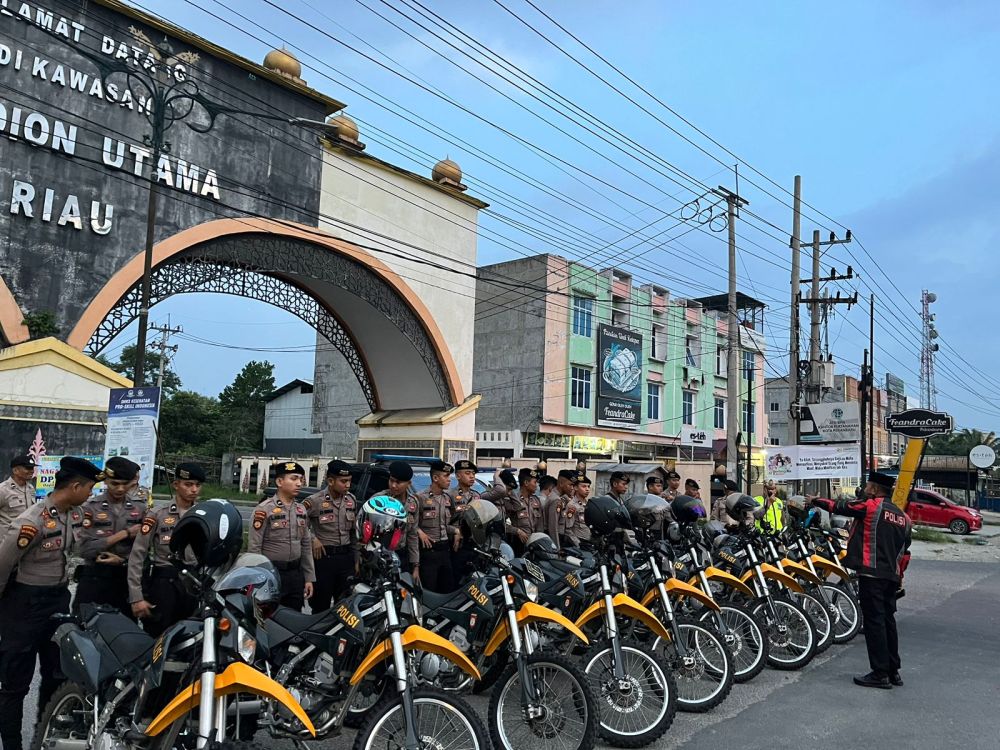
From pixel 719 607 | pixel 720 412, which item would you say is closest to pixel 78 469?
pixel 719 607

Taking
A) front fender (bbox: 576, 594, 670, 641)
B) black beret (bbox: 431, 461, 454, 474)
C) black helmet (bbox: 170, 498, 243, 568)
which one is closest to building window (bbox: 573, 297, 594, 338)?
black beret (bbox: 431, 461, 454, 474)

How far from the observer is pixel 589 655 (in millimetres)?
4895

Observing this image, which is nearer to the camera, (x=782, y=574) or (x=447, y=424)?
(x=782, y=574)

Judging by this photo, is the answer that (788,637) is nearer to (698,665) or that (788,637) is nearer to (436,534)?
(698,665)

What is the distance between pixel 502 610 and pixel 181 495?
2252mm

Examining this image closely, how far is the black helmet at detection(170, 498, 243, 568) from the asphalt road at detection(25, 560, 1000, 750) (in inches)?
75.9

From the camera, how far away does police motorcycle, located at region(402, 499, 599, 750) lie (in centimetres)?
426

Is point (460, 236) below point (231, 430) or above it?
above

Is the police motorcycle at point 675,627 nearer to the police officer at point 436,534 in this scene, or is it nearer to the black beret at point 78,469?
the police officer at point 436,534

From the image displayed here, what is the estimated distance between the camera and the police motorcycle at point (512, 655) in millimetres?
4258

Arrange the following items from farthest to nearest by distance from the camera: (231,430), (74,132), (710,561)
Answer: (231,430) → (74,132) → (710,561)

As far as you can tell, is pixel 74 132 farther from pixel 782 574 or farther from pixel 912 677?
pixel 912 677

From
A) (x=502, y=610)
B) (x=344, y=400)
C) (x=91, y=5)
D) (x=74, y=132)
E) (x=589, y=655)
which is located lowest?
(x=589, y=655)

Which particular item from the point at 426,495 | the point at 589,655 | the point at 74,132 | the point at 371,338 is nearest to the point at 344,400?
the point at 371,338
